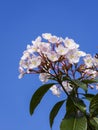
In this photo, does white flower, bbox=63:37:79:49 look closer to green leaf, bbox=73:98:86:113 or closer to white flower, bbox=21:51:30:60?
white flower, bbox=21:51:30:60

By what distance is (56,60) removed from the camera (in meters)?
2.90

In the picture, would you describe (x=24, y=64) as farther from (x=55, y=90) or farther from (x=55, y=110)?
(x=55, y=110)

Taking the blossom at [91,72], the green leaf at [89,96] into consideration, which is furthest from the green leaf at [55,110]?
the blossom at [91,72]

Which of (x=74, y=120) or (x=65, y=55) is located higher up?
(x=65, y=55)

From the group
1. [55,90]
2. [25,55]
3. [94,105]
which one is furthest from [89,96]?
[25,55]

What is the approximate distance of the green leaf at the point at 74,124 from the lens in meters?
2.90

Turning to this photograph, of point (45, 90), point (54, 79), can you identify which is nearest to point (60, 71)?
point (54, 79)

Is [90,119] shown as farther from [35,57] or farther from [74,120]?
[35,57]

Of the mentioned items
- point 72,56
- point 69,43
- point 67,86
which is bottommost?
point 67,86

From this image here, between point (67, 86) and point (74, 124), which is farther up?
point (67, 86)

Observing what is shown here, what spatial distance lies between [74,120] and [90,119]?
0.13 metres

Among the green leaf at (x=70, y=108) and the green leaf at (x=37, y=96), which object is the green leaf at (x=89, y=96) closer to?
the green leaf at (x=70, y=108)

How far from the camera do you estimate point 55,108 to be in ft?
10.9

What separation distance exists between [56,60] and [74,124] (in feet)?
1.73
